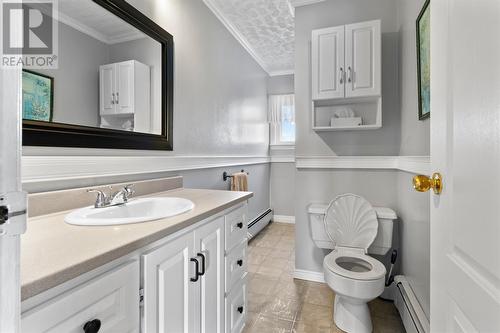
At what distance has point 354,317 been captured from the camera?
1.60m

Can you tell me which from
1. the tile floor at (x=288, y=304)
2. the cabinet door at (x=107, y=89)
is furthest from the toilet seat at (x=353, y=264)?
the cabinet door at (x=107, y=89)

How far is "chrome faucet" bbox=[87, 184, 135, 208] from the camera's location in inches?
45.5

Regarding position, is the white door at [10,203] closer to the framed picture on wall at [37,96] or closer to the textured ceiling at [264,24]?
the framed picture on wall at [37,96]

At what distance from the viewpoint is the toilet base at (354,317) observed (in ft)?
5.20

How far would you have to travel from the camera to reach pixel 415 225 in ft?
5.17

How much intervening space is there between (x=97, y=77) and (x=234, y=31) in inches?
75.7

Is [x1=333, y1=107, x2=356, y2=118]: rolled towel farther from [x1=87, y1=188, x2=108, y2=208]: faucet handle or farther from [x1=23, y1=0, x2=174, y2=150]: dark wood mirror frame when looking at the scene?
[x1=87, y1=188, x2=108, y2=208]: faucet handle

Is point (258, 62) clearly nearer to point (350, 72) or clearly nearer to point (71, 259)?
point (350, 72)

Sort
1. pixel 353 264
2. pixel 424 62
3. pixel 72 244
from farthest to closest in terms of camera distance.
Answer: pixel 353 264
pixel 424 62
pixel 72 244

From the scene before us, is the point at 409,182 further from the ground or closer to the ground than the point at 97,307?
further from the ground

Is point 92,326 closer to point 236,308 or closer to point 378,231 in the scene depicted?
point 236,308

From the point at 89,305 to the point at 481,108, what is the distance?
0.97 meters

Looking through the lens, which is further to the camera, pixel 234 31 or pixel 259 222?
pixel 259 222
